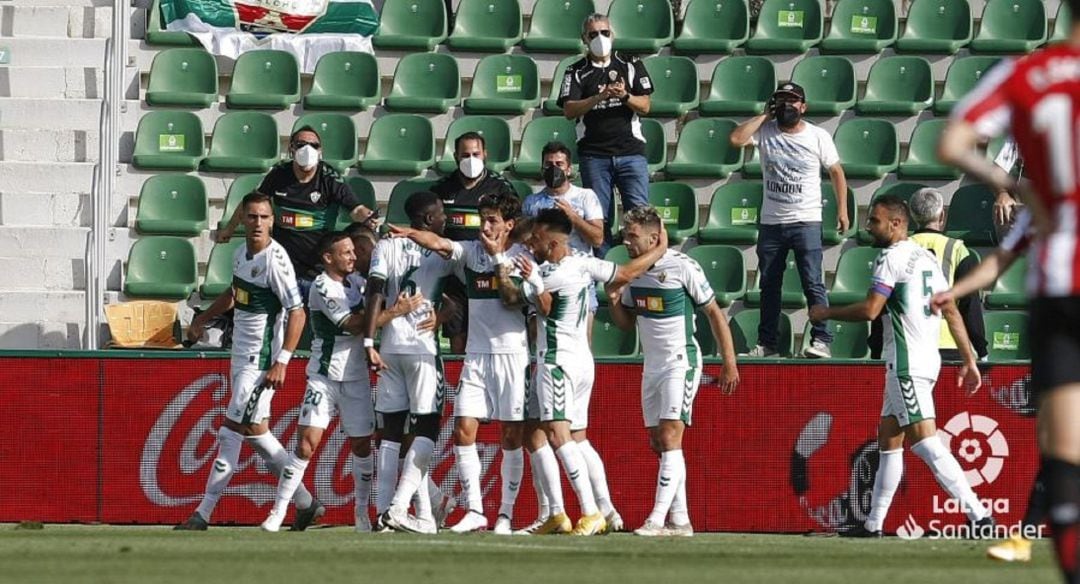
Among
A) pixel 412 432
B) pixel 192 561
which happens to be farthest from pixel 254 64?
pixel 192 561

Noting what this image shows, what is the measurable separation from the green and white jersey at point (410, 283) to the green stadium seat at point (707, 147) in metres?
4.37

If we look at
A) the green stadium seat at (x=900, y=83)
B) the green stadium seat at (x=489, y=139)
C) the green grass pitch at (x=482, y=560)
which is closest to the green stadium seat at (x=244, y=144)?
the green stadium seat at (x=489, y=139)

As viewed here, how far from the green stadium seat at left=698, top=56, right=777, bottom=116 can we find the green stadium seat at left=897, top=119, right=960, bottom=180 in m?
1.33

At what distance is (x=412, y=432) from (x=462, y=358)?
43.3 inches

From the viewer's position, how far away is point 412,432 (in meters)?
11.7

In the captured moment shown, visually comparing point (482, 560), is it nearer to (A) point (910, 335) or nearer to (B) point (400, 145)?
(A) point (910, 335)

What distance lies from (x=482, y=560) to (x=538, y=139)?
753 centimetres

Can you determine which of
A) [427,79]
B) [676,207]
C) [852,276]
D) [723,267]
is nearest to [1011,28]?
[852,276]

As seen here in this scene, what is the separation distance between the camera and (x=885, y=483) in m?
11.4

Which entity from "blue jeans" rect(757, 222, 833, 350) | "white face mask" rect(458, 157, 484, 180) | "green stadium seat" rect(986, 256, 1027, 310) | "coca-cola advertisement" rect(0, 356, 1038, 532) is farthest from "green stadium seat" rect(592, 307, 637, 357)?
"green stadium seat" rect(986, 256, 1027, 310)

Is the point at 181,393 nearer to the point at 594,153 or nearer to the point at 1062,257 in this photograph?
the point at 594,153

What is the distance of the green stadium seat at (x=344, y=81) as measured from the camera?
53.2 feet

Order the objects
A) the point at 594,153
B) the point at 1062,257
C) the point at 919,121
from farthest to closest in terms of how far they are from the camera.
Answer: the point at 919,121 → the point at 594,153 → the point at 1062,257

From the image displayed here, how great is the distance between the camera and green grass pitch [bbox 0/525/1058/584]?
25.4ft
